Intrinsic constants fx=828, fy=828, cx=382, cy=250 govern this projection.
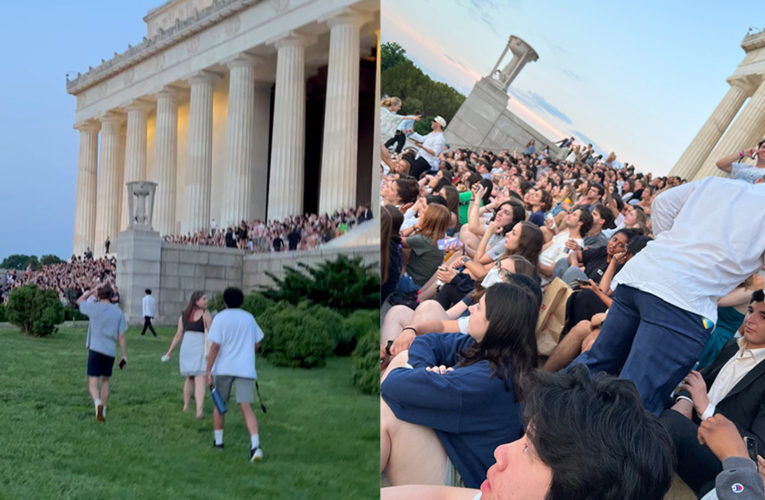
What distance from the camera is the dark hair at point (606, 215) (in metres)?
2.20

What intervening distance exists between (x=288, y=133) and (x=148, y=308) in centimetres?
628

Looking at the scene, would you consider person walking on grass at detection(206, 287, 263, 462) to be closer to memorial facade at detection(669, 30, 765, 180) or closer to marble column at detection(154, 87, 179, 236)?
memorial facade at detection(669, 30, 765, 180)

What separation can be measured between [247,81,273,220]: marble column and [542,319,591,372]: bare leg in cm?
1141

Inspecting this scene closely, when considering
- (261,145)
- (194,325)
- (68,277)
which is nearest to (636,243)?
(194,325)

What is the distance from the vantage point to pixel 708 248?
186cm

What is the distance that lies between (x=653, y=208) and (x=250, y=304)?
503cm

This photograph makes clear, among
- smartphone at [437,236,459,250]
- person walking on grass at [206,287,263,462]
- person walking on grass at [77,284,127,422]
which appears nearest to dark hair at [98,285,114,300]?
person walking on grass at [77,284,127,422]

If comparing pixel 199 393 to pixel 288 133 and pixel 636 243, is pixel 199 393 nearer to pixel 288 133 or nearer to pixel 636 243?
pixel 636 243

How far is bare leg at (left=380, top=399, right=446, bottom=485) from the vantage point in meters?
2.33

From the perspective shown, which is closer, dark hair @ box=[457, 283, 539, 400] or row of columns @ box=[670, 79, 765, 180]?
row of columns @ box=[670, 79, 765, 180]

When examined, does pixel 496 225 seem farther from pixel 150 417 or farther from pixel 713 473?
pixel 150 417

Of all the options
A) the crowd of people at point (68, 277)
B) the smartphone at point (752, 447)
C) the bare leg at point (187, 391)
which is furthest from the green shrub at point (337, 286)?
the smartphone at point (752, 447)

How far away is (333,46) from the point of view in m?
9.98

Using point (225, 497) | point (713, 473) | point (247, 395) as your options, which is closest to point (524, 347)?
point (713, 473)
